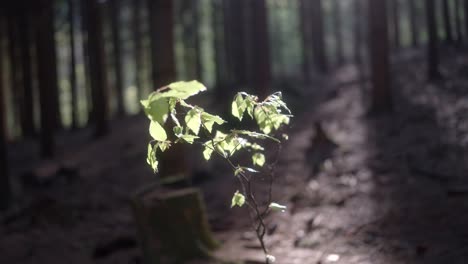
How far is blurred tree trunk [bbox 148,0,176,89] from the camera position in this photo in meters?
8.73

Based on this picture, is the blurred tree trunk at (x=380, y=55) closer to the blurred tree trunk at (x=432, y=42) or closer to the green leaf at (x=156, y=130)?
the blurred tree trunk at (x=432, y=42)

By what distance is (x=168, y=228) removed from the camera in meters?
6.27

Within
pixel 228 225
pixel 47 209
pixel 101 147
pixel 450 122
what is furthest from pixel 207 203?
pixel 101 147

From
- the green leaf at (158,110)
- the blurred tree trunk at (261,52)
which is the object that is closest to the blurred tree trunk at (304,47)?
the blurred tree trunk at (261,52)

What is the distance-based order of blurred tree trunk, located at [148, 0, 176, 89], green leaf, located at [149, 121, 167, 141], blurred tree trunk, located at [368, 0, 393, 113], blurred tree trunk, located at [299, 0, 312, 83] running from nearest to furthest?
green leaf, located at [149, 121, 167, 141]
blurred tree trunk, located at [148, 0, 176, 89]
blurred tree trunk, located at [368, 0, 393, 113]
blurred tree trunk, located at [299, 0, 312, 83]

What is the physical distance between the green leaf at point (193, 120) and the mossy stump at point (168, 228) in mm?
3928

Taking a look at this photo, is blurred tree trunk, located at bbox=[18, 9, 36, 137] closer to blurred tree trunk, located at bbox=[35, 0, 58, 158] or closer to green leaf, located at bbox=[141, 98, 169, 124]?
blurred tree trunk, located at bbox=[35, 0, 58, 158]

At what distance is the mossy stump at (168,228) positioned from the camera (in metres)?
6.24

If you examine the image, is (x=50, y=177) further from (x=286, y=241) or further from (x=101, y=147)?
(x=286, y=241)

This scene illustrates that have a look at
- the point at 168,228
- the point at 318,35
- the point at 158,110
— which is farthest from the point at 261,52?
the point at 318,35

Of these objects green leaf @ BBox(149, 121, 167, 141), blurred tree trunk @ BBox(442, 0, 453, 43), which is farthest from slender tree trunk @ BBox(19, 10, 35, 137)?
green leaf @ BBox(149, 121, 167, 141)

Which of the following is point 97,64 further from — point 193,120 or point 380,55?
point 193,120

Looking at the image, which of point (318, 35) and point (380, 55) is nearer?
point (380, 55)

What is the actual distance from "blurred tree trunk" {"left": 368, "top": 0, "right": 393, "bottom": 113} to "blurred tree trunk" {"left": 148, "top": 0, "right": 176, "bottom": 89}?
218 inches
